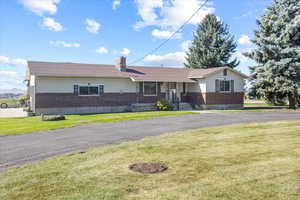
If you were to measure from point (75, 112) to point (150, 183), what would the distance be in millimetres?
17381

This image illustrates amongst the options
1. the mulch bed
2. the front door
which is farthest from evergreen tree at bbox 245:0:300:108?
the mulch bed

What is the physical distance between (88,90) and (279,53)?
17.7 metres

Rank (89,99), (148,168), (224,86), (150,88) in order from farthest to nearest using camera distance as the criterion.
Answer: (224,86) → (150,88) → (89,99) → (148,168)

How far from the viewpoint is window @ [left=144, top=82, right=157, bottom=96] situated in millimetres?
23406

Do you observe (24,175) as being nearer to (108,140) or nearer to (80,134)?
(108,140)

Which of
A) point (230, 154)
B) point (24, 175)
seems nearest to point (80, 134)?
point (24, 175)

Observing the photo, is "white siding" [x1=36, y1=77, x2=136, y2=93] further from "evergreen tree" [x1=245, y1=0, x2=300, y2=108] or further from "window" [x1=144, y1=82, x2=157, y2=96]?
"evergreen tree" [x1=245, y1=0, x2=300, y2=108]

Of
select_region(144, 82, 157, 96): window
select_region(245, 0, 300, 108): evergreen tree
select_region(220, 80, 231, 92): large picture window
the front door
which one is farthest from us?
the front door

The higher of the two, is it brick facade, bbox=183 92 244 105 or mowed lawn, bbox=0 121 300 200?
brick facade, bbox=183 92 244 105

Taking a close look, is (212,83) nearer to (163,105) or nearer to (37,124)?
(163,105)

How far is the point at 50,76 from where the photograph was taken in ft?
63.8

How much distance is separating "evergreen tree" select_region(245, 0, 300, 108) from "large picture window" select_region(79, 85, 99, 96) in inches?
599

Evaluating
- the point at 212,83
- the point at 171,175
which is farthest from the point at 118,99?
the point at 171,175

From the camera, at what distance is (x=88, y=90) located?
21078mm
